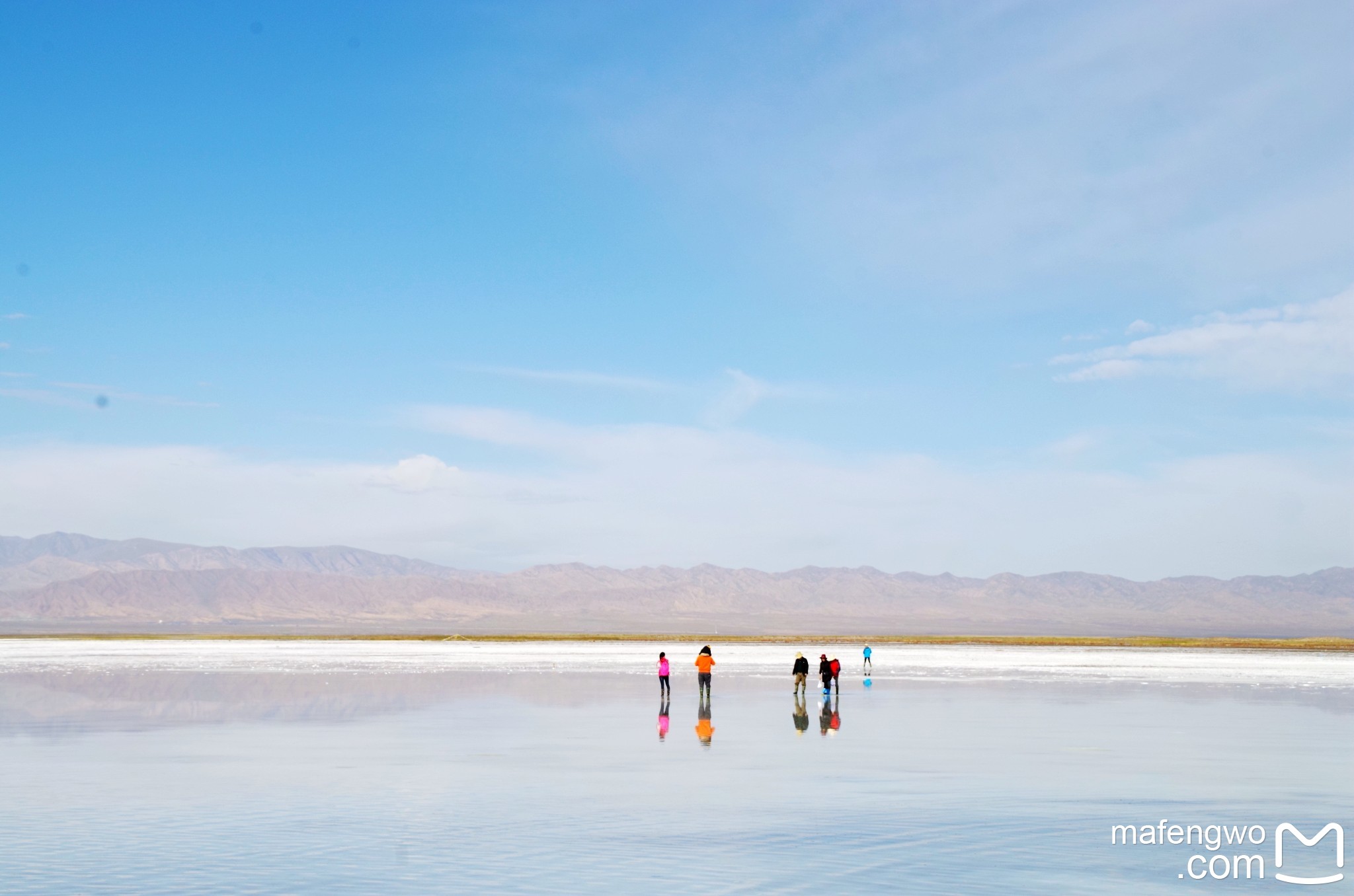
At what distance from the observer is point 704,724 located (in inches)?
1013

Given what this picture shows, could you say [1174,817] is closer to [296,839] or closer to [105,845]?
[296,839]

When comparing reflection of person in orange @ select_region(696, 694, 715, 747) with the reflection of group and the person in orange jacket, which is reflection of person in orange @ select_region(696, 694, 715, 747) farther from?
the person in orange jacket

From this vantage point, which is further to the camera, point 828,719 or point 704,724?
point 828,719

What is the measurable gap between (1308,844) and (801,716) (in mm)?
15456

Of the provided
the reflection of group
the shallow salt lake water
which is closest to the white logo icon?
the shallow salt lake water

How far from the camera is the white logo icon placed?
11594mm

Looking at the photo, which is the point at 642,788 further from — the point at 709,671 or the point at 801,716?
the point at 709,671

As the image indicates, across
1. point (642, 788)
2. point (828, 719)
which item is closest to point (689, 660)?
point (828, 719)

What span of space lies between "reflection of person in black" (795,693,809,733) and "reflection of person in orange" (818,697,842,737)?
0.95 feet

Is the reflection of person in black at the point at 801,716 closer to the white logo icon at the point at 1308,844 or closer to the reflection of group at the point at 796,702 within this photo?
the reflection of group at the point at 796,702

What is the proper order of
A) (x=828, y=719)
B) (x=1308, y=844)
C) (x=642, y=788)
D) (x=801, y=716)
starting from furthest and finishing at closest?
(x=801, y=716) < (x=828, y=719) < (x=642, y=788) < (x=1308, y=844)

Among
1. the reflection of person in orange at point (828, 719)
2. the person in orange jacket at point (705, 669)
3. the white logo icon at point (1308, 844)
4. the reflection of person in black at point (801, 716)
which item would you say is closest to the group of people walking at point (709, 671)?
the person in orange jacket at point (705, 669)

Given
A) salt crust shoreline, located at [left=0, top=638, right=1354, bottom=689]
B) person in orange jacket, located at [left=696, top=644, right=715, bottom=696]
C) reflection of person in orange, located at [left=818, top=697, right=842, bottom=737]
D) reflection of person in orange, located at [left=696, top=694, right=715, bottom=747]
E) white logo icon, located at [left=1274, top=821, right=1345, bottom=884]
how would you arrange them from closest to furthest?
white logo icon, located at [left=1274, top=821, right=1345, bottom=884] < reflection of person in orange, located at [left=696, top=694, right=715, bottom=747] < reflection of person in orange, located at [left=818, top=697, right=842, bottom=737] < person in orange jacket, located at [left=696, top=644, right=715, bottom=696] < salt crust shoreline, located at [left=0, top=638, right=1354, bottom=689]

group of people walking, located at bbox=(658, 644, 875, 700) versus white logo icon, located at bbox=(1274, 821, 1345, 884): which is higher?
group of people walking, located at bbox=(658, 644, 875, 700)
